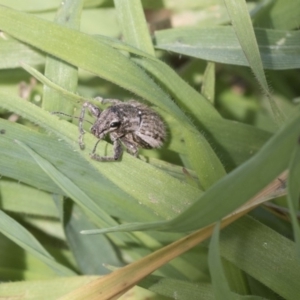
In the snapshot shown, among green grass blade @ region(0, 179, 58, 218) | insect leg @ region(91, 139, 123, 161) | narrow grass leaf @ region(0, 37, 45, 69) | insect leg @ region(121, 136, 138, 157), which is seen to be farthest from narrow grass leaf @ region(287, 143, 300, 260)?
narrow grass leaf @ region(0, 37, 45, 69)

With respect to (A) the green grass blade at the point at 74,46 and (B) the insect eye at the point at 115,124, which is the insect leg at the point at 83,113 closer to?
(B) the insect eye at the point at 115,124

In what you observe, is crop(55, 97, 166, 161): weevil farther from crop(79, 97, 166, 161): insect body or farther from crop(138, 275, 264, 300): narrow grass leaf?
crop(138, 275, 264, 300): narrow grass leaf

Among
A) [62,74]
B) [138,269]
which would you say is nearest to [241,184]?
[138,269]

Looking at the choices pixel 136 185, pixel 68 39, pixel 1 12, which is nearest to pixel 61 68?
pixel 68 39

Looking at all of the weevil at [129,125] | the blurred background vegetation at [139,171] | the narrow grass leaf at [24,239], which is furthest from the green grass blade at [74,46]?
the narrow grass leaf at [24,239]

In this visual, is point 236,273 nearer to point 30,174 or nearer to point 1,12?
point 30,174

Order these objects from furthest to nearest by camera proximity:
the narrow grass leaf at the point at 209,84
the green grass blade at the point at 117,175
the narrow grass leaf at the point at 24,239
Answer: the narrow grass leaf at the point at 209,84
the narrow grass leaf at the point at 24,239
the green grass blade at the point at 117,175

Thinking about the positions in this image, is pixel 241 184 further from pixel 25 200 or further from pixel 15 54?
pixel 15 54
